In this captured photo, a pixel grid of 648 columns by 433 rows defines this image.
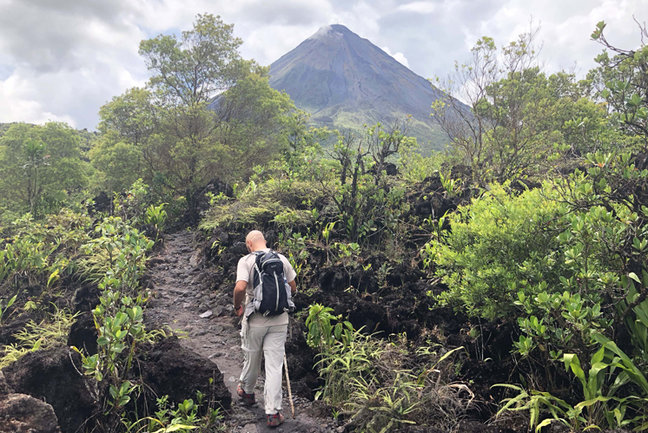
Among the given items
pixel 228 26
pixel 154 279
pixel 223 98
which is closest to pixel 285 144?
pixel 223 98

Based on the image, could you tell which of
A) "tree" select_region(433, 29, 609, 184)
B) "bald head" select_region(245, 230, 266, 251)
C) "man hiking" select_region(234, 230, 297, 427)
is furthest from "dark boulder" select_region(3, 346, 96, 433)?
"tree" select_region(433, 29, 609, 184)

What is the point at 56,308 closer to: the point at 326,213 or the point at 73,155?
the point at 326,213

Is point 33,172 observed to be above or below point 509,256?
above

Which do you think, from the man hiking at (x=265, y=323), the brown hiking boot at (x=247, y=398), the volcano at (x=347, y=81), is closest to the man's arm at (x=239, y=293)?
the man hiking at (x=265, y=323)

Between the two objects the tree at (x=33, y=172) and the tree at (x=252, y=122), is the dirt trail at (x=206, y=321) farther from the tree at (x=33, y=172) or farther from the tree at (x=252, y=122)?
the tree at (x=252, y=122)

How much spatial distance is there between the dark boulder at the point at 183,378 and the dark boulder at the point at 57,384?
612 mm

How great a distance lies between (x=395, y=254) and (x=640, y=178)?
399 centimetres

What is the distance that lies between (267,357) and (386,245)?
13.1 feet

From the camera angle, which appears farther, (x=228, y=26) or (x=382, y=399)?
(x=228, y=26)

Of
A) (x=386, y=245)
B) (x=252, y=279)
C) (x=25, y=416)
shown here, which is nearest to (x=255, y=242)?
(x=252, y=279)

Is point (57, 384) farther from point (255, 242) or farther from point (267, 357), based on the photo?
point (255, 242)

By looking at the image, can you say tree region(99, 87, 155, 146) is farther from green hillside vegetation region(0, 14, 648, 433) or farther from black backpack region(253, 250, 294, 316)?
black backpack region(253, 250, 294, 316)

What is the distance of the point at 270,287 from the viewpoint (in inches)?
148

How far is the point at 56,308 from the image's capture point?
6031mm
